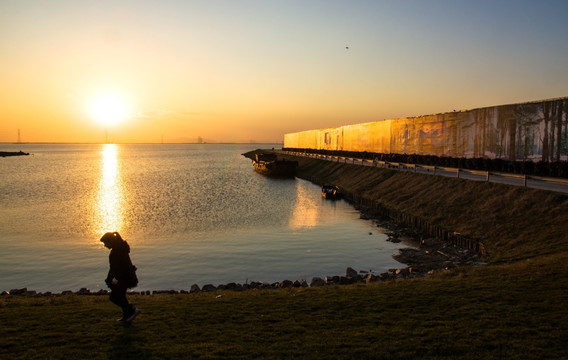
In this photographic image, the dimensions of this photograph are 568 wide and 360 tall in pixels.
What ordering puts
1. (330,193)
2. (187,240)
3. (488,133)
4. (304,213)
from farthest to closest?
1. (330,193)
2. (488,133)
3. (304,213)
4. (187,240)

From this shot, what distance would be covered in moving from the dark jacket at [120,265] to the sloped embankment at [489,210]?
42.5ft

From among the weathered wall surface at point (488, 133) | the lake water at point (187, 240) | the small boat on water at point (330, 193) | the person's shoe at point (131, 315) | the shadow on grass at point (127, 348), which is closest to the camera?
the shadow on grass at point (127, 348)

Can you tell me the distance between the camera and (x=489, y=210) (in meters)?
21.4

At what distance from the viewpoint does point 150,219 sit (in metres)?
29.6

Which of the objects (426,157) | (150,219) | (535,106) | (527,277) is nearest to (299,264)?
(527,277)

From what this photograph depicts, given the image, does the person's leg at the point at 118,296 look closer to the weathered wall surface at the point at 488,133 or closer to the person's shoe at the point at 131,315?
the person's shoe at the point at 131,315

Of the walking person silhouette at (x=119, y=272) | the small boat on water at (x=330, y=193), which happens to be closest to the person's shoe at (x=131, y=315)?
the walking person silhouette at (x=119, y=272)

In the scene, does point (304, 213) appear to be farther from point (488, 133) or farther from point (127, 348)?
point (127, 348)

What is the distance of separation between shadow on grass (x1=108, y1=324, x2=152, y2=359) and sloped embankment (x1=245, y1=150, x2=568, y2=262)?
510 inches

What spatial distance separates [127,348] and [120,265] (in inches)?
67.0

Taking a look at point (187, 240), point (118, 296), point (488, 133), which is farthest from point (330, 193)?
point (118, 296)

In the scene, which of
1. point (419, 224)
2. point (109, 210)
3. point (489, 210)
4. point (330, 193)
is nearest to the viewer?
point (489, 210)

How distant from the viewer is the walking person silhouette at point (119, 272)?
8.04 meters

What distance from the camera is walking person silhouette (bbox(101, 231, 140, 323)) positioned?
8.04 metres
